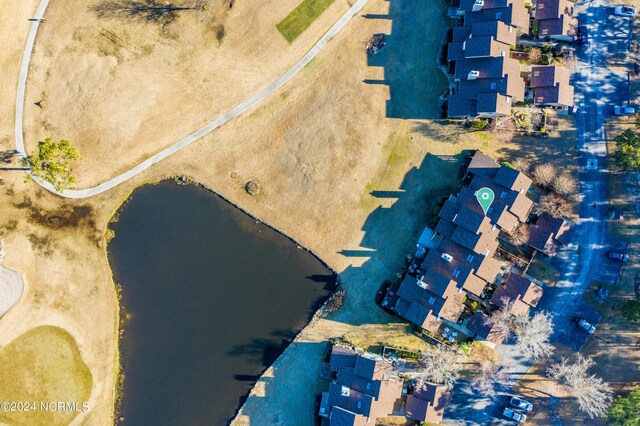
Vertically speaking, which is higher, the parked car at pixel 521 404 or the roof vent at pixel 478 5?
the roof vent at pixel 478 5

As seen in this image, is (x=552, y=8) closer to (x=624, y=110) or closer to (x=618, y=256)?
(x=624, y=110)

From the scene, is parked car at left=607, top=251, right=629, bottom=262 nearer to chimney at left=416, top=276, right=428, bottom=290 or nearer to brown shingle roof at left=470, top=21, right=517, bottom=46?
chimney at left=416, top=276, right=428, bottom=290

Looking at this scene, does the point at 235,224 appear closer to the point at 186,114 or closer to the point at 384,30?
the point at 186,114

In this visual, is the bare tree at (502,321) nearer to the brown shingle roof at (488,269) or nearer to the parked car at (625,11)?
the brown shingle roof at (488,269)

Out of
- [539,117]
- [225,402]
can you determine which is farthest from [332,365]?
[539,117]

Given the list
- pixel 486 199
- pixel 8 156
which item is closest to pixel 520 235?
pixel 486 199

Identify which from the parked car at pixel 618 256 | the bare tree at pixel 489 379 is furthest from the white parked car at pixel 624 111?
the bare tree at pixel 489 379
